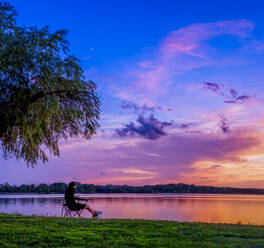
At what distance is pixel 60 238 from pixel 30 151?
5.27 m

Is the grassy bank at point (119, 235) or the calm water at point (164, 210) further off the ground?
the grassy bank at point (119, 235)

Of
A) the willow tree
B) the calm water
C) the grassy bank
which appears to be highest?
the willow tree

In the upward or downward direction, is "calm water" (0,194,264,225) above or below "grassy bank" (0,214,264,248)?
below

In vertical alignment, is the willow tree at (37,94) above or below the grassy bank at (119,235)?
above

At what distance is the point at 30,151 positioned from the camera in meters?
13.7

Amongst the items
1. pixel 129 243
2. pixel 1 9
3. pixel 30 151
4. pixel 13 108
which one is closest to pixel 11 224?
pixel 30 151

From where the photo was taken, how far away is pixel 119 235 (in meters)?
9.98

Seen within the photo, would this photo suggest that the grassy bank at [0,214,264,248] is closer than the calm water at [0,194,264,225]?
Yes

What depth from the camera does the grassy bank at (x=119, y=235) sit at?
887cm

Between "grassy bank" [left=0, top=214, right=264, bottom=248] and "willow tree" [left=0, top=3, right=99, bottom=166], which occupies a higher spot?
"willow tree" [left=0, top=3, right=99, bottom=166]

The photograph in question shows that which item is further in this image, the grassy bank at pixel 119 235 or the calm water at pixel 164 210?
the calm water at pixel 164 210

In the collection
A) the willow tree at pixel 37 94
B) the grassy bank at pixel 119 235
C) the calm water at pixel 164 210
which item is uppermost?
the willow tree at pixel 37 94

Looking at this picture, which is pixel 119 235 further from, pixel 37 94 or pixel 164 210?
pixel 164 210

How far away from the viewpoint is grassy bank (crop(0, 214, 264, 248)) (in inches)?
349
